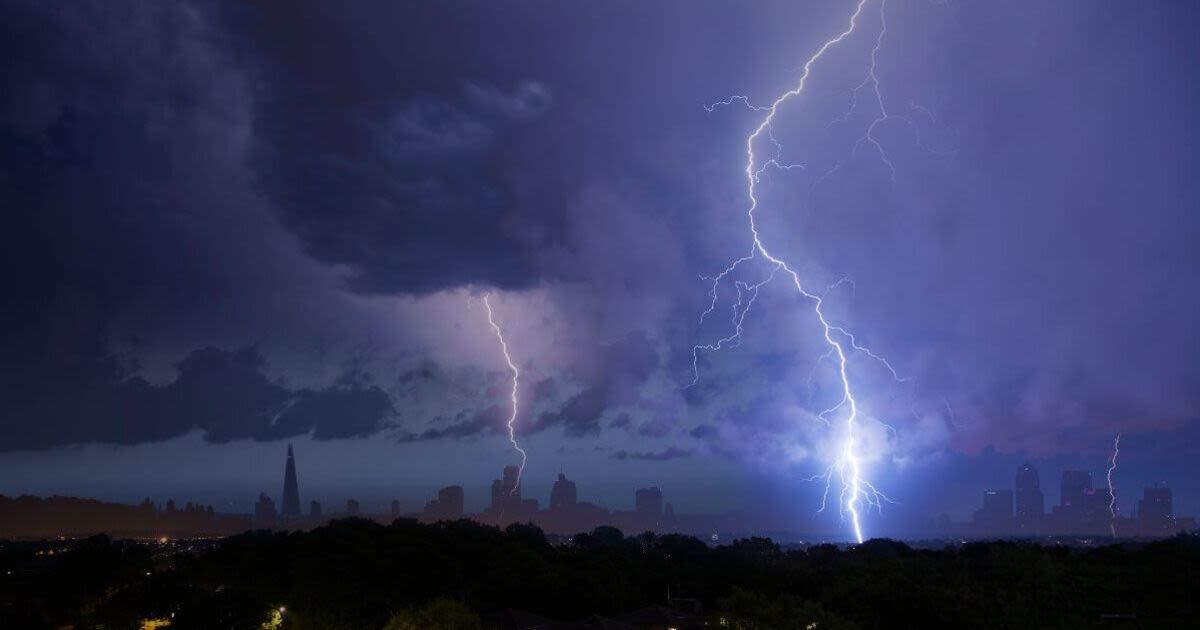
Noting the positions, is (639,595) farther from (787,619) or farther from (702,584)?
(787,619)

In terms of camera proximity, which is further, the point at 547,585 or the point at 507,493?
the point at 507,493

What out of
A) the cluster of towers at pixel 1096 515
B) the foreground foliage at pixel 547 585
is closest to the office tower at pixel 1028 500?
the cluster of towers at pixel 1096 515

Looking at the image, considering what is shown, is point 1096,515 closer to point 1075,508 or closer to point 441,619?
point 1075,508

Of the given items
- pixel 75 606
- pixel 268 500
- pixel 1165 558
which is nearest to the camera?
pixel 1165 558

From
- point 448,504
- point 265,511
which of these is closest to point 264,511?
point 265,511

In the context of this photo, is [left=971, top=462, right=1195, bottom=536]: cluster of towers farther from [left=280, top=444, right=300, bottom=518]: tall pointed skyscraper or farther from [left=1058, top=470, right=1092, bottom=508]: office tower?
[left=280, top=444, right=300, bottom=518]: tall pointed skyscraper

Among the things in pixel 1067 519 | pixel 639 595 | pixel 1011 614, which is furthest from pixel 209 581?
pixel 1067 519
